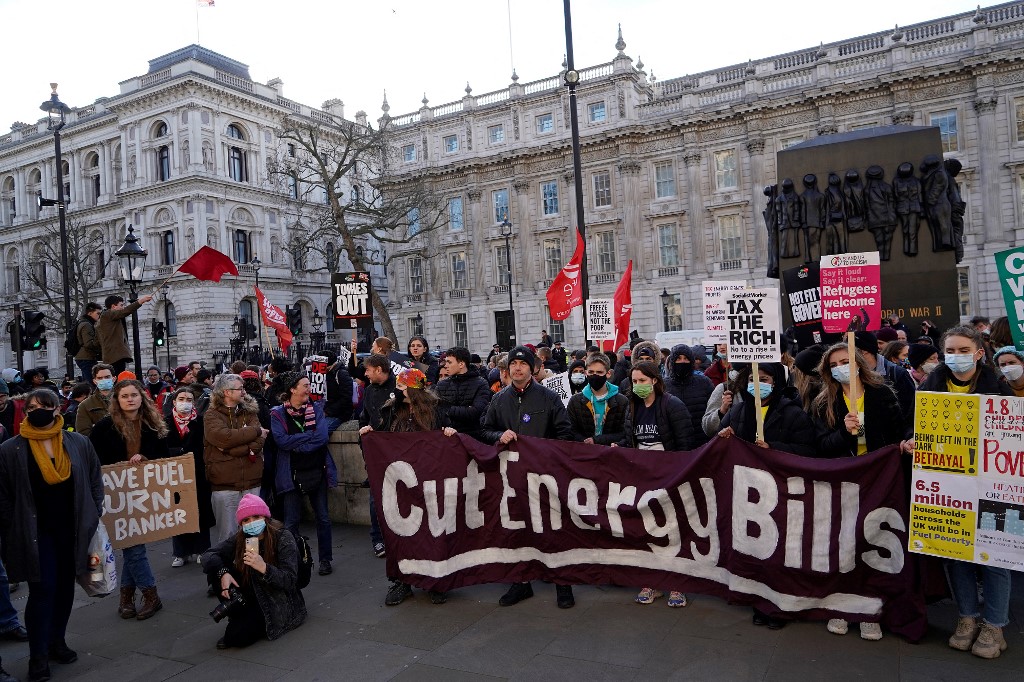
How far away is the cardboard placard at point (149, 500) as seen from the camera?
6.34 meters

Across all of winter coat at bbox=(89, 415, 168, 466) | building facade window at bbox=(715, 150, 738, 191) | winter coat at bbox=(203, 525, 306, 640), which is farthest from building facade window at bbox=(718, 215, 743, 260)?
winter coat at bbox=(203, 525, 306, 640)

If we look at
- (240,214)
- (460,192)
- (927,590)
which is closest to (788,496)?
(927,590)

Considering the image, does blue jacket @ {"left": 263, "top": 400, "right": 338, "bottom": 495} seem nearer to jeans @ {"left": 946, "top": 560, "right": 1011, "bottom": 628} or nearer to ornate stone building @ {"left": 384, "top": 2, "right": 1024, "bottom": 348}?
jeans @ {"left": 946, "top": 560, "right": 1011, "bottom": 628}

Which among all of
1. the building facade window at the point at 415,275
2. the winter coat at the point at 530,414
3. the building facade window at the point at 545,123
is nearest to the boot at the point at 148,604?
A: the winter coat at the point at 530,414

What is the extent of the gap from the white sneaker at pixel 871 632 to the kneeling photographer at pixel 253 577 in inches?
166

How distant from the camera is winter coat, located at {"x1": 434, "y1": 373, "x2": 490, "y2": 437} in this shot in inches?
271

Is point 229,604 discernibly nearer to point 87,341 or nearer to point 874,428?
point 874,428

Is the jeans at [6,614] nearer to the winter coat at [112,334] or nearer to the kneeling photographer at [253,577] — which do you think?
the kneeling photographer at [253,577]

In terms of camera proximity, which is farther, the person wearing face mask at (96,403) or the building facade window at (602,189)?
the building facade window at (602,189)

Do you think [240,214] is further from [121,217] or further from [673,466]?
[673,466]

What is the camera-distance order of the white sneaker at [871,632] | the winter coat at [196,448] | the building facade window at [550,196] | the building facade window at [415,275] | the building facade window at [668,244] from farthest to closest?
the building facade window at [415,275] → the building facade window at [550,196] → the building facade window at [668,244] → the winter coat at [196,448] → the white sneaker at [871,632]

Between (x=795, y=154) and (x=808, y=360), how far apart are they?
1128cm

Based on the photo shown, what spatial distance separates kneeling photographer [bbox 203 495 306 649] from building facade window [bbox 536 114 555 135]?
1661 inches

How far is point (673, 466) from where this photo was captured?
5770 mm
